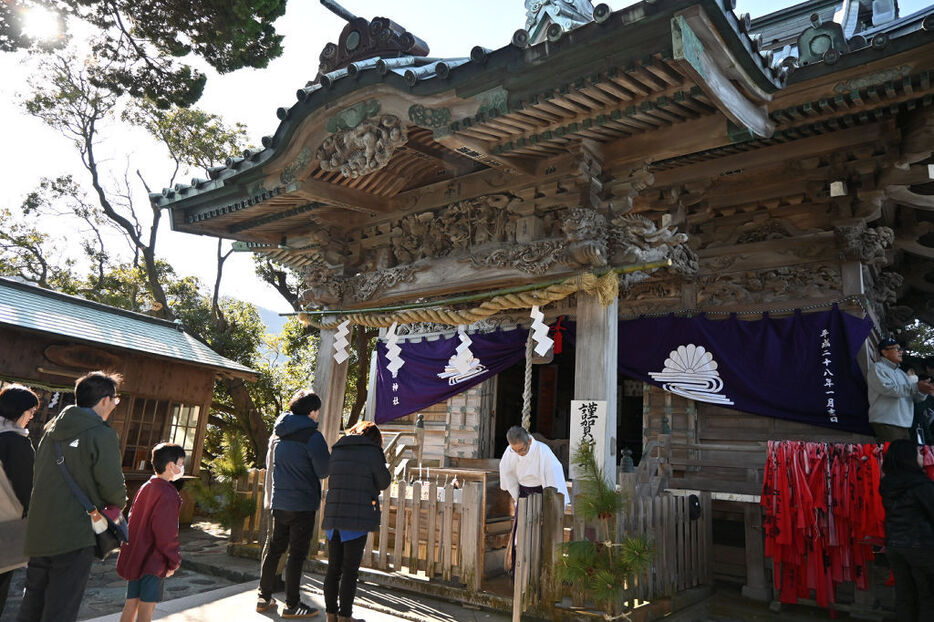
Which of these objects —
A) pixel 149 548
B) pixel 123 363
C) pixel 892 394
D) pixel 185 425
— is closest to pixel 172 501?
pixel 149 548

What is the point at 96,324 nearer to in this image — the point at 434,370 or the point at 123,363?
the point at 123,363

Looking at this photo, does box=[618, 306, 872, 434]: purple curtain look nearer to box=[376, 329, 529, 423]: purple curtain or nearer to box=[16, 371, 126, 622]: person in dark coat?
box=[376, 329, 529, 423]: purple curtain

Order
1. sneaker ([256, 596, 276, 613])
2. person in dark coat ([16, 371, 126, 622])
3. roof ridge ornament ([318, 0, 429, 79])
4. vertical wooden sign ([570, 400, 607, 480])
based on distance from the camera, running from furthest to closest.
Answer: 1. roof ridge ornament ([318, 0, 429, 79])
2. vertical wooden sign ([570, 400, 607, 480])
3. sneaker ([256, 596, 276, 613])
4. person in dark coat ([16, 371, 126, 622])

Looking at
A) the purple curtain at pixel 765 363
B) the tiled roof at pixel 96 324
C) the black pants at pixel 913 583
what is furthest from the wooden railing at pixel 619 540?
the tiled roof at pixel 96 324

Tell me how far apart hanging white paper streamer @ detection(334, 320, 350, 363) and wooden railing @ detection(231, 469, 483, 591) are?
2.14 metres

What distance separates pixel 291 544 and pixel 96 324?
841 cm

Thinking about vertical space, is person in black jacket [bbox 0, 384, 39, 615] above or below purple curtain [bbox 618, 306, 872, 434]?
below

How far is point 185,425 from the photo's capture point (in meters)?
12.6

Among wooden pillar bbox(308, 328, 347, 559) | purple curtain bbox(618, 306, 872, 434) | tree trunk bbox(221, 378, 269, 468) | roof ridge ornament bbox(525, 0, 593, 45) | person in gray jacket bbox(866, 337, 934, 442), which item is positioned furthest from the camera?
tree trunk bbox(221, 378, 269, 468)

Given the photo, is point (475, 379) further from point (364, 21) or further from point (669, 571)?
point (364, 21)

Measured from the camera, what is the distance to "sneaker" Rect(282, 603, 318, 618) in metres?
4.85

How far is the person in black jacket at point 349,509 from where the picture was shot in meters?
4.40

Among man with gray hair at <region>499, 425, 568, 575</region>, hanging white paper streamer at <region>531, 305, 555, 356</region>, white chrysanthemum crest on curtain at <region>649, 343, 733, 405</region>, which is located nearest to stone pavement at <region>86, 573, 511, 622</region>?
man with gray hair at <region>499, 425, 568, 575</region>

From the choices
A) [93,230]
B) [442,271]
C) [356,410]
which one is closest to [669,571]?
[442,271]
